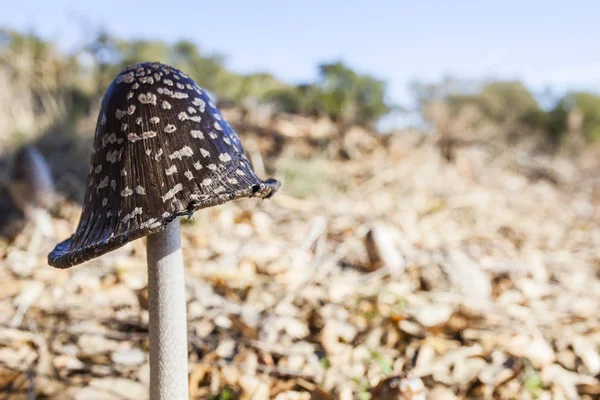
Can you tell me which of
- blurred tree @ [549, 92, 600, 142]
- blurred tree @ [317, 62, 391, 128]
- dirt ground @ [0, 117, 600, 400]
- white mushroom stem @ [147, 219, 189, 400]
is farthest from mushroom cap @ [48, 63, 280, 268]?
blurred tree @ [549, 92, 600, 142]

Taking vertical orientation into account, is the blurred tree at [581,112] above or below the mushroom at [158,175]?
above

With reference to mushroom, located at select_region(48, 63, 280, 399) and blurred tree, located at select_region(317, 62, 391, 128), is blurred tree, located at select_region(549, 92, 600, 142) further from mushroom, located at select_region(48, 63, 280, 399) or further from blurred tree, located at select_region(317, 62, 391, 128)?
mushroom, located at select_region(48, 63, 280, 399)

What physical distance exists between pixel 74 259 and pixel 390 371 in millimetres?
1550

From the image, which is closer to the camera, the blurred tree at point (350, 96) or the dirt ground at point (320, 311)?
the dirt ground at point (320, 311)

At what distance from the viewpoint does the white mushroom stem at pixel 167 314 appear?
1.53m

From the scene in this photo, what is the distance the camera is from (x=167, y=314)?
157 centimetres

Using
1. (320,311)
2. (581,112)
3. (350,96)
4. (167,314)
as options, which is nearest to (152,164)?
(167,314)

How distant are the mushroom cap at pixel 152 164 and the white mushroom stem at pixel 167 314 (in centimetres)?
20

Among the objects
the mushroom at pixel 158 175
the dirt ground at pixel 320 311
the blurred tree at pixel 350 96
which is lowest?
the dirt ground at pixel 320 311

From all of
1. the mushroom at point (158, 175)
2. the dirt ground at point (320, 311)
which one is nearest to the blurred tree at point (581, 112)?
the dirt ground at point (320, 311)

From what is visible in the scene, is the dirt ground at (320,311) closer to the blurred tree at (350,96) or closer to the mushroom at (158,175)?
the mushroom at (158,175)

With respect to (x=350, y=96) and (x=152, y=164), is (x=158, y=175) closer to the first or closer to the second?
(x=152, y=164)

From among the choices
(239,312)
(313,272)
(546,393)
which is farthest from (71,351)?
(546,393)

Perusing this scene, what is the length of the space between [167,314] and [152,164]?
0.50 meters
